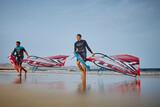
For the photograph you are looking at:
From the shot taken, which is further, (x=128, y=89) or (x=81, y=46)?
(x=81, y=46)

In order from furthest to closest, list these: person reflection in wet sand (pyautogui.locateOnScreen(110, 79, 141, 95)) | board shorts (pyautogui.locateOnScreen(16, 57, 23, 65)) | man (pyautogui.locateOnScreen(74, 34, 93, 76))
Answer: board shorts (pyautogui.locateOnScreen(16, 57, 23, 65))
man (pyautogui.locateOnScreen(74, 34, 93, 76))
person reflection in wet sand (pyautogui.locateOnScreen(110, 79, 141, 95))

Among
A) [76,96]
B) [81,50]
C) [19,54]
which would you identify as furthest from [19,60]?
[76,96]

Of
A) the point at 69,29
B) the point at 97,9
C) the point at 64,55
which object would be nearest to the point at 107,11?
the point at 97,9

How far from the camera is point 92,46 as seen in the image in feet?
21.7

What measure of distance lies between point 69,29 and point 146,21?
2.68m

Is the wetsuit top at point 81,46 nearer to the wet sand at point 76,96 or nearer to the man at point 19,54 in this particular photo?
the wet sand at point 76,96

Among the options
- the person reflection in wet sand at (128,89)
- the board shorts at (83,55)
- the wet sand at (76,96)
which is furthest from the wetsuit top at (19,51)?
the person reflection in wet sand at (128,89)

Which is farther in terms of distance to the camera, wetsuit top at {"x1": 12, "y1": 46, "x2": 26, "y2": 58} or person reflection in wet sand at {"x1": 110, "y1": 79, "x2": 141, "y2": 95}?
wetsuit top at {"x1": 12, "y1": 46, "x2": 26, "y2": 58}

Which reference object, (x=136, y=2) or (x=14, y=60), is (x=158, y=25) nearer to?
(x=136, y=2)

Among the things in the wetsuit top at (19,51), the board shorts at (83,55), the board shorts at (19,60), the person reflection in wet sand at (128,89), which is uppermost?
the wetsuit top at (19,51)

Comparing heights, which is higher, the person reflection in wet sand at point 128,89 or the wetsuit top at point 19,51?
the wetsuit top at point 19,51

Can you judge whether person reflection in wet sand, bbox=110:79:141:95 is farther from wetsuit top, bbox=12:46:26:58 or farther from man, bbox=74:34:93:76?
wetsuit top, bbox=12:46:26:58

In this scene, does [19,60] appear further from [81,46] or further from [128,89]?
[128,89]

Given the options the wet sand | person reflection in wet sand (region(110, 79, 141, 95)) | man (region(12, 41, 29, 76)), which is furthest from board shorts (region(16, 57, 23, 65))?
person reflection in wet sand (region(110, 79, 141, 95))
